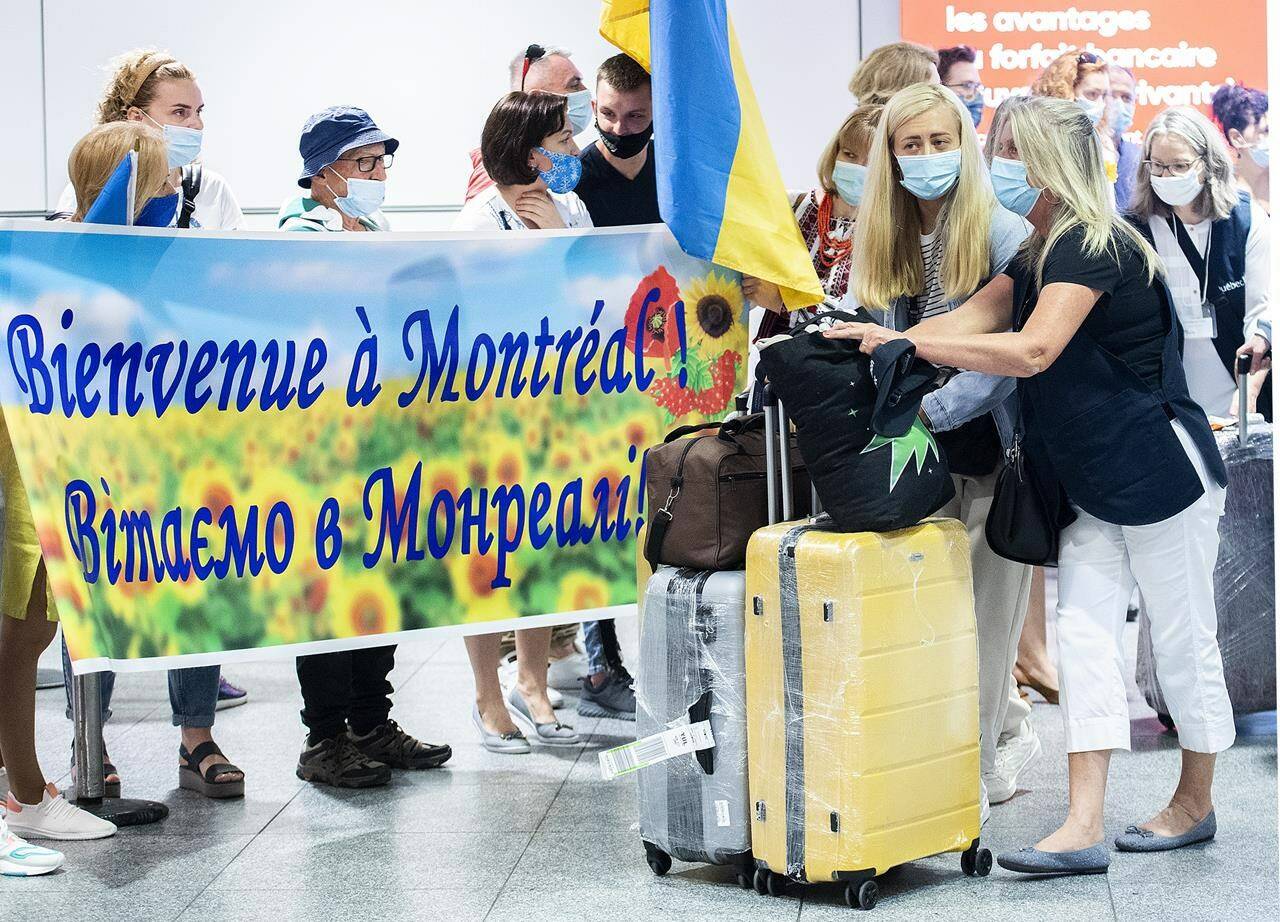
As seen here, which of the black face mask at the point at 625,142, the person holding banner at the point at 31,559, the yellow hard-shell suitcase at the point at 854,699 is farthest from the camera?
the black face mask at the point at 625,142

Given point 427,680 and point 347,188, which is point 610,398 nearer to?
point 347,188

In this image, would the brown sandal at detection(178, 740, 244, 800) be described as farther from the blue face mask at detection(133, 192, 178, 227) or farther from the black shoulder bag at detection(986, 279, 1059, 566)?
the black shoulder bag at detection(986, 279, 1059, 566)

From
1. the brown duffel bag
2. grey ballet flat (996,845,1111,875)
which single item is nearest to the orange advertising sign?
the brown duffel bag

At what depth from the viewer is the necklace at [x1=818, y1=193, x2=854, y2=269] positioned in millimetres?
3766

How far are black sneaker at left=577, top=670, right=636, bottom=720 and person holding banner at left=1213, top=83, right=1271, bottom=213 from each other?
283cm

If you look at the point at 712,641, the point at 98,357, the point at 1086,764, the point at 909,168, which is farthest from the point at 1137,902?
the point at 98,357

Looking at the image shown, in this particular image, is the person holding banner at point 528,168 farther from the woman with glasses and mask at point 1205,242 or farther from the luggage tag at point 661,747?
the woman with glasses and mask at point 1205,242

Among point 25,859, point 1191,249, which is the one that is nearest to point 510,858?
point 25,859

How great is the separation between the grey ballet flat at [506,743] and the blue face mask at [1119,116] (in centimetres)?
328

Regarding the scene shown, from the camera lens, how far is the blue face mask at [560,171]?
3869 mm

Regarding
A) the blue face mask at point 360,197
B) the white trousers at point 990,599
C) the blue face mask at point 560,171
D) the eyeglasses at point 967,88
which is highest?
the eyeglasses at point 967,88

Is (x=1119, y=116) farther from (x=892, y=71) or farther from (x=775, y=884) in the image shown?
(x=775, y=884)

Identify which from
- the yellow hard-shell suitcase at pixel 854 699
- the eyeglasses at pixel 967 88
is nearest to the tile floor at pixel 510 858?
the yellow hard-shell suitcase at pixel 854 699

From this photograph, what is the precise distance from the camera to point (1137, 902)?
288 centimetres
